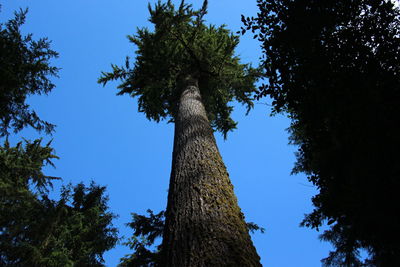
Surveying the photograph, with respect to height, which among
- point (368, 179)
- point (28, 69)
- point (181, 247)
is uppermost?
point (28, 69)

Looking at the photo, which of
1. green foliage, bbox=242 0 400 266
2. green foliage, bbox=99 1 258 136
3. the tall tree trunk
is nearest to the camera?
the tall tree trunk

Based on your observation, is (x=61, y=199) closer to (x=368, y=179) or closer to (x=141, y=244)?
(x=141, y=244)

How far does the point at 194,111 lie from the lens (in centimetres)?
532

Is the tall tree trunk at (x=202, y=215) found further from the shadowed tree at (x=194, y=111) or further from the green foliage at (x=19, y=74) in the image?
the green foliage at (x=19, y=74)

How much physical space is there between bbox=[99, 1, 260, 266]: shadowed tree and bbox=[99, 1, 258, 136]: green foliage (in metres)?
0.03

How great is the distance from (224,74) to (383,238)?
22.8ft

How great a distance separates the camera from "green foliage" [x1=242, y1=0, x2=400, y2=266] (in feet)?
10.2

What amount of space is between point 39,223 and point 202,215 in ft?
24.5

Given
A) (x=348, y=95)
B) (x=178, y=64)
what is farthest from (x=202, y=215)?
(x=178, y=64)

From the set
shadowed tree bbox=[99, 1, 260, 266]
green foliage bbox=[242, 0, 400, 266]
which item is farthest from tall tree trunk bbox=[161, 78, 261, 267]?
green foliage bbox=[242, 0, 400, 266]

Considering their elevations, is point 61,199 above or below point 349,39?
below

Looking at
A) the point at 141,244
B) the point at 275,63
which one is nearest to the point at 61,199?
the point at 141,244

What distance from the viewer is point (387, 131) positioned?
3.10 meters

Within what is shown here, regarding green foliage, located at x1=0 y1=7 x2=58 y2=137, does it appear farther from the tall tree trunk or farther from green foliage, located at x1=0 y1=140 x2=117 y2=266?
the tall tree trunk
